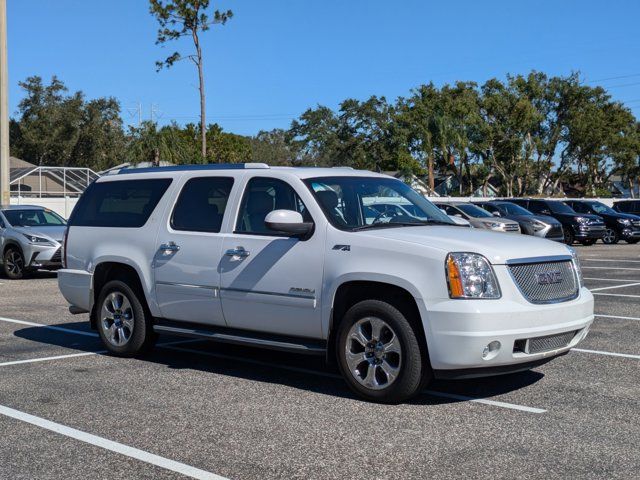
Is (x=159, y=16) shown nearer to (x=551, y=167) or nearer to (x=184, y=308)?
(x=184, y=308)

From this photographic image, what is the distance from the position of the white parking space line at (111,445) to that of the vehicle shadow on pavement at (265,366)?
199cm

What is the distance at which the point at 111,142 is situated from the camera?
237 feet

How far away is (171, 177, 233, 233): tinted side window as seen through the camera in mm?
7992

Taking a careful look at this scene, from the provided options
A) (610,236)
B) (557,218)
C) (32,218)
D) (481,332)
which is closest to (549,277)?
(481,332)

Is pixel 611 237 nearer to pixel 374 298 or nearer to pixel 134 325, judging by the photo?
pixel 134 325

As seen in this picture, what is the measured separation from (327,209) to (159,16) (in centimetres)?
3472

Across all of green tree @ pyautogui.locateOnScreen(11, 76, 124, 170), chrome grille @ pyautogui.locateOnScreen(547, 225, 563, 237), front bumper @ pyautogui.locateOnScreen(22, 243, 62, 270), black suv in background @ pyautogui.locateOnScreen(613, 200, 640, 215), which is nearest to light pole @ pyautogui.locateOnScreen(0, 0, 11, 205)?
front bumper @ pyautogui.locateOnScreen(22, 243, 62, 270)

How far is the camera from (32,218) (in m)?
19.5

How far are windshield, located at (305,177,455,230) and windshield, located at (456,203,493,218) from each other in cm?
2042

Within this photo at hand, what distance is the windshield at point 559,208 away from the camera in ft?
104

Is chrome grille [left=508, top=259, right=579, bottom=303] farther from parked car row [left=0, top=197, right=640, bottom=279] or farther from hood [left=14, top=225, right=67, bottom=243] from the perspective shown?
hood [left=14, top=225, right=67, bottom=243]

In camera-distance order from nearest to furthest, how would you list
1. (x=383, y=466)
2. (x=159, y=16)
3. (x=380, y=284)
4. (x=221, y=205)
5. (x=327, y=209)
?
(x=383, y=466)
(x=380, y=284)
(x=327, y=209)
(x=221, y=205)
(x=159, y=16)

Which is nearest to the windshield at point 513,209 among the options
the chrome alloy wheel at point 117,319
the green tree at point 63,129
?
the chrome alloy wheel at point 117,319

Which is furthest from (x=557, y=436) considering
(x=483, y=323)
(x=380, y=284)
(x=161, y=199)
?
(x=161, y=199)
